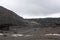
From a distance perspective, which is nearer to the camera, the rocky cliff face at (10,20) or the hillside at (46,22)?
the hillside at (46,22)

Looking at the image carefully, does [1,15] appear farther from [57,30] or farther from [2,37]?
[57,30]

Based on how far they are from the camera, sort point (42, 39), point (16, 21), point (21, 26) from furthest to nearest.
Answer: point (16, 21)
point (21, 26)
point (42, 39)

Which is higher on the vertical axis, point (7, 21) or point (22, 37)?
point (7, 21)

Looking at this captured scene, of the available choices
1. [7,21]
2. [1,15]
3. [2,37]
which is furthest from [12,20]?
[2,37]

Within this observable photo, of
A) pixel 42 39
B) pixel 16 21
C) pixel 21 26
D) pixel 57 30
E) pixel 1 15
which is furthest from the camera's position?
pixel 1 15

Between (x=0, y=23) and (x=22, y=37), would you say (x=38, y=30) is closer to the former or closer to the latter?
(x=22, y=37)

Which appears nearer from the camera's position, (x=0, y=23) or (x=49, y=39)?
(x=49, y=39)

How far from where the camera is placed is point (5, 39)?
14.4 ft

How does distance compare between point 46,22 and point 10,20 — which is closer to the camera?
point 46,22

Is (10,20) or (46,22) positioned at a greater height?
(10,20)

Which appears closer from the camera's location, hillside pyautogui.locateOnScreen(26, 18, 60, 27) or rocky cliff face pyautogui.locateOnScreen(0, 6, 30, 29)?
hillside pyautogui.locateOnScreen(26, 18, 60, 27)

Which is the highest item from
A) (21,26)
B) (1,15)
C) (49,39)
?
(1,15)

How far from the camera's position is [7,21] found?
5.55 m

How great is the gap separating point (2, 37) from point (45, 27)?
1402 millimetres
